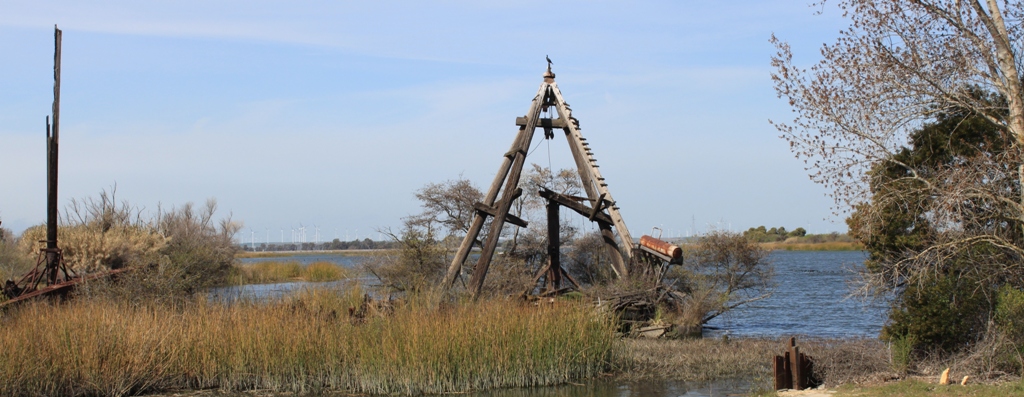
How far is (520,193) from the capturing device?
19.3 m

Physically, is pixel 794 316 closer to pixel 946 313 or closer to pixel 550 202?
pixel 550 202

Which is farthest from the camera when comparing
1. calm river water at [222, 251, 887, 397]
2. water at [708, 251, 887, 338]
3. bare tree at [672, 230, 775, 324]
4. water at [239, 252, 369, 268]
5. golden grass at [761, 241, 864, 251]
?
golden grass at [761, 241, 864, 251]

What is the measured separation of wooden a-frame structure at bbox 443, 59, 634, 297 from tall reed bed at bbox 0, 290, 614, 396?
14.2 feet

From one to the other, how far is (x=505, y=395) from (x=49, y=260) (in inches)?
399

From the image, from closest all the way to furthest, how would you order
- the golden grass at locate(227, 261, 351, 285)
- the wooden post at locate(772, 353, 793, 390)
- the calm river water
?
the wooden post at locate(772, 353, 793, 390) < the calm river water < the golden grass at locate(227, 261, 351, 285)

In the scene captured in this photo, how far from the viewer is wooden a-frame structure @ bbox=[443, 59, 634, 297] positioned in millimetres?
18641

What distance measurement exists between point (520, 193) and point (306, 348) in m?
7.04

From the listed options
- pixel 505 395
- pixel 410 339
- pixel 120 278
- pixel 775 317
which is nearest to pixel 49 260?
pixel 120 278

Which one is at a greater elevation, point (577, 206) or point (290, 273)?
point (577, 206)

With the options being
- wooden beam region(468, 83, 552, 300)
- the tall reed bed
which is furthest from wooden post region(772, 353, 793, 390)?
wooden beam region(468, 83, 552, 300)

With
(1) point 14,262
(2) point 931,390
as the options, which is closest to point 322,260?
(1) point 14,262

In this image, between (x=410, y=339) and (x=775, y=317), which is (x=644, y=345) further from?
(x=775, y=317)

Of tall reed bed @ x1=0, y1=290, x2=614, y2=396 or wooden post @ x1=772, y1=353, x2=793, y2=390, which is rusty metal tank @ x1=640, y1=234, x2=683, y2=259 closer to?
tall reed bed @ x1=0, y1=290, x2=614, y2=396

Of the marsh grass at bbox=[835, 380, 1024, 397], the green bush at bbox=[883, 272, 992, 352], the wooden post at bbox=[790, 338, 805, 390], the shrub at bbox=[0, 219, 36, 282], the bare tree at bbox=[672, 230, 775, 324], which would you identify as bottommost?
the marsh grass at bbox=[835, 380, 1024, 397]
